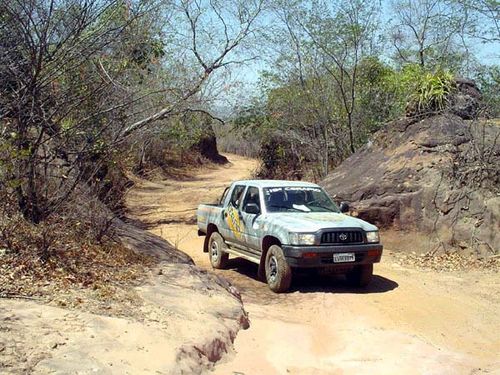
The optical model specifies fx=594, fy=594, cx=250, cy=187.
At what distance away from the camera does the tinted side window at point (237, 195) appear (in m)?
10.9

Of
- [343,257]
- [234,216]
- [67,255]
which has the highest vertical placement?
[234,216]

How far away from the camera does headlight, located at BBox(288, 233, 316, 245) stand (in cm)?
871

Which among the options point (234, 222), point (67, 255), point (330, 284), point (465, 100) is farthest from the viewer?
point (465, 100)

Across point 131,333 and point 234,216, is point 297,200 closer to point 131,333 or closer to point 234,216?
point 234,216

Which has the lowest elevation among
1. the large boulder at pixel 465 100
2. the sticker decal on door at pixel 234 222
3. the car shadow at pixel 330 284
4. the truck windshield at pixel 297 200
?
the car shadow at pixel 330 284

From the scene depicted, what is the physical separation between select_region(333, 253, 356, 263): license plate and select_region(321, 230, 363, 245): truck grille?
0.18 metres

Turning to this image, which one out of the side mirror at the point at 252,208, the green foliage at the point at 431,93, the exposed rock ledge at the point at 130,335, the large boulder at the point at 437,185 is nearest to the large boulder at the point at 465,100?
the green foliage at the point at 431,93

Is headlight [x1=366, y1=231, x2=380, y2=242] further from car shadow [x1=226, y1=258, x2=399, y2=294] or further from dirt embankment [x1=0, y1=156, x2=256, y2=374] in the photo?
dirt embankment [x1=0, y1=156, x2=256, y2=374]

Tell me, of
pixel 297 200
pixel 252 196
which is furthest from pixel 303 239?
pixel 252 196

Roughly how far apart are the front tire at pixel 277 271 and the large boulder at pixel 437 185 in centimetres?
A: 470

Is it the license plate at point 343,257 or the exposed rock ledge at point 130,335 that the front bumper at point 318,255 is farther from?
the exposed rock ledge at point 130,335

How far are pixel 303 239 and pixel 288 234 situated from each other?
25 cm

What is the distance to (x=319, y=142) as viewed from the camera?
22.1 metres

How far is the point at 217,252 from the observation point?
11383 millimetres
